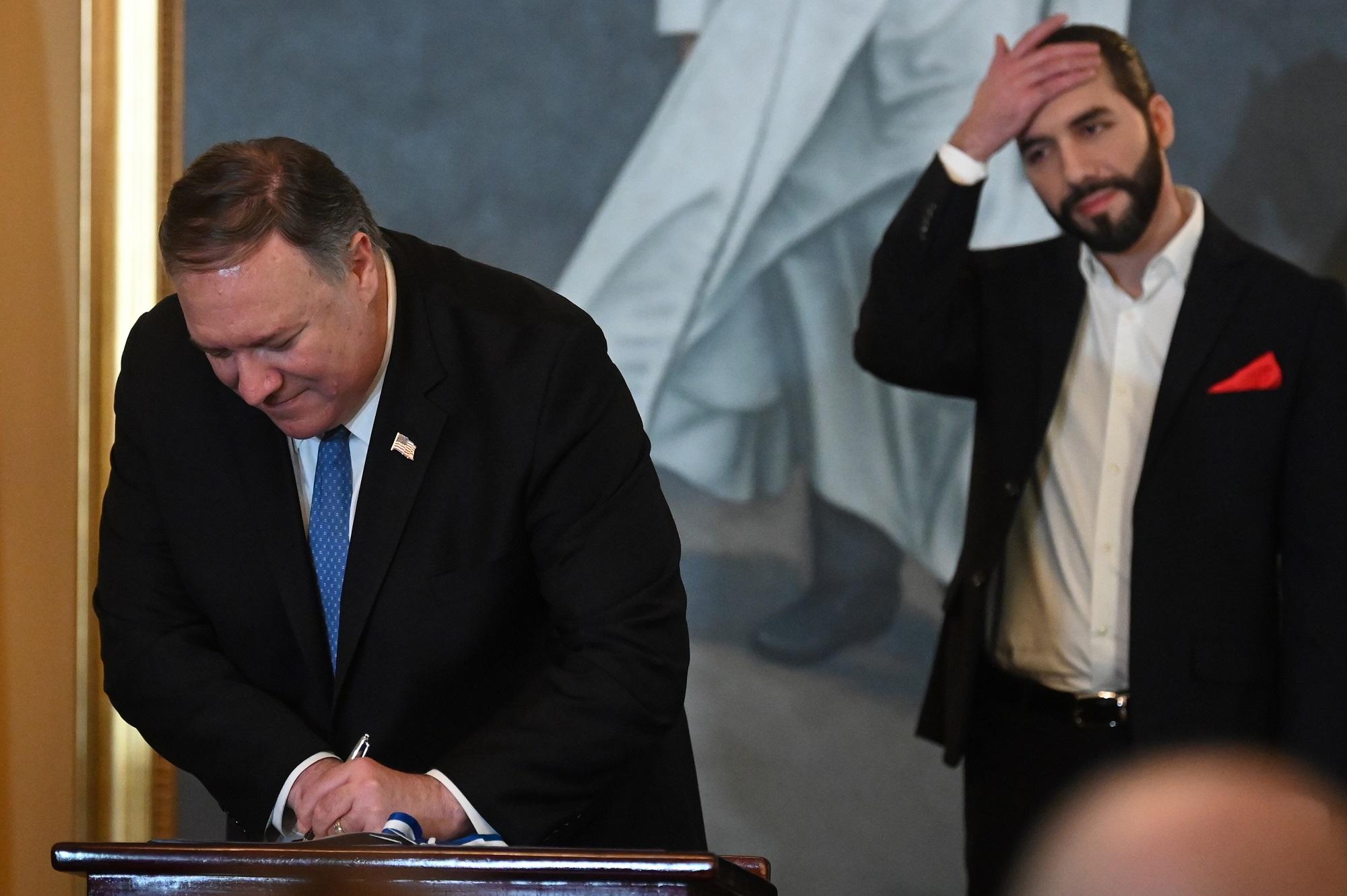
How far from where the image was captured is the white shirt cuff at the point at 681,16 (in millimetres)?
3680

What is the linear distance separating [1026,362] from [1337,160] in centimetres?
104

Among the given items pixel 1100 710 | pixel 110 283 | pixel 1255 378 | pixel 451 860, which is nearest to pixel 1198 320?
pixel 1255 378

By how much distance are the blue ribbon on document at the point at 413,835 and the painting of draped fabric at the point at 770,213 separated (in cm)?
152

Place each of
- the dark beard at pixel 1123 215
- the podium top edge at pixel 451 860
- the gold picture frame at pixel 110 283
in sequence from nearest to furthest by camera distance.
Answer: the podium top edge at pixel 451 860, the dark beard at pixel 1123 215, the gold picture frame at pixel 110 283

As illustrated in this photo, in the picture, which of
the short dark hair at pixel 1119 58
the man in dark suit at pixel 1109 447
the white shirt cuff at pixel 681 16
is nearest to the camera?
the man in dark suit at pixel 1109 447

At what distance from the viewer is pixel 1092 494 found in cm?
299

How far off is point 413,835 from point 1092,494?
1473mm

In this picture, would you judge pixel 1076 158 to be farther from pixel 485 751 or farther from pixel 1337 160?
pixel 485 751

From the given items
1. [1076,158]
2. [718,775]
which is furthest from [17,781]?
[1076,158]

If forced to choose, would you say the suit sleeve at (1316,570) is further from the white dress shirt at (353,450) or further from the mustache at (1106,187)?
the white dress shirt at (353,450)

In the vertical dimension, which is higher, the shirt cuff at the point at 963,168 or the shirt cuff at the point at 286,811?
the shirt cuff at the point at 963,168

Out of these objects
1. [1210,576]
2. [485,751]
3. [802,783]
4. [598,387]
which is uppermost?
[598,387]

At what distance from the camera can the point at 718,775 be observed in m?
3.58

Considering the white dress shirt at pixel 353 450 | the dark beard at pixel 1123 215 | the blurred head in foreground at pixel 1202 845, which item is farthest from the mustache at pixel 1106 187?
the blurred head in foreground at pixel 1202 845
